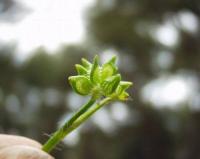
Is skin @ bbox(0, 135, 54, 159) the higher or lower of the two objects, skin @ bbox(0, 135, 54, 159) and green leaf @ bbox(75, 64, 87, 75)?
the lower

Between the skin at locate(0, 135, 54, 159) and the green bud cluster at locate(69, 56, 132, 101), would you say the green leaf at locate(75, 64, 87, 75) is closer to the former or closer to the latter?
the green bud cluster at locate(69, 56, 132, 101)

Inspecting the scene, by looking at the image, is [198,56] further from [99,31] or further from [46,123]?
[46,123]

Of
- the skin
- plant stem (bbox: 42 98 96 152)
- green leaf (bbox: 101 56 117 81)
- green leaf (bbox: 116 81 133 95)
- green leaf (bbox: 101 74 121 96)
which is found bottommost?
the skin

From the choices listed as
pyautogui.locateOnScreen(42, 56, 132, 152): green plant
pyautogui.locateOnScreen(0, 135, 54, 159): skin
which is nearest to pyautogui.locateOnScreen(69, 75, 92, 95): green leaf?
pyautogui.locateOnScreen(42, 56, 132, 152): green plant

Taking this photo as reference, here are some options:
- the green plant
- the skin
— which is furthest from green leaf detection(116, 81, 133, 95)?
the skin

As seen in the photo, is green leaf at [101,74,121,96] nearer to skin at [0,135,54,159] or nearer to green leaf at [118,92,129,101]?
green leaf at [118,92,129,101]

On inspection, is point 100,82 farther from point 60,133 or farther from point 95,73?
point 60,133

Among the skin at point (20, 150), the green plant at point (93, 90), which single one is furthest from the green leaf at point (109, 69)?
the skin at point (20, 150)

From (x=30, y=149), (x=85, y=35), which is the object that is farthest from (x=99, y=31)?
(x=30, y=149)
